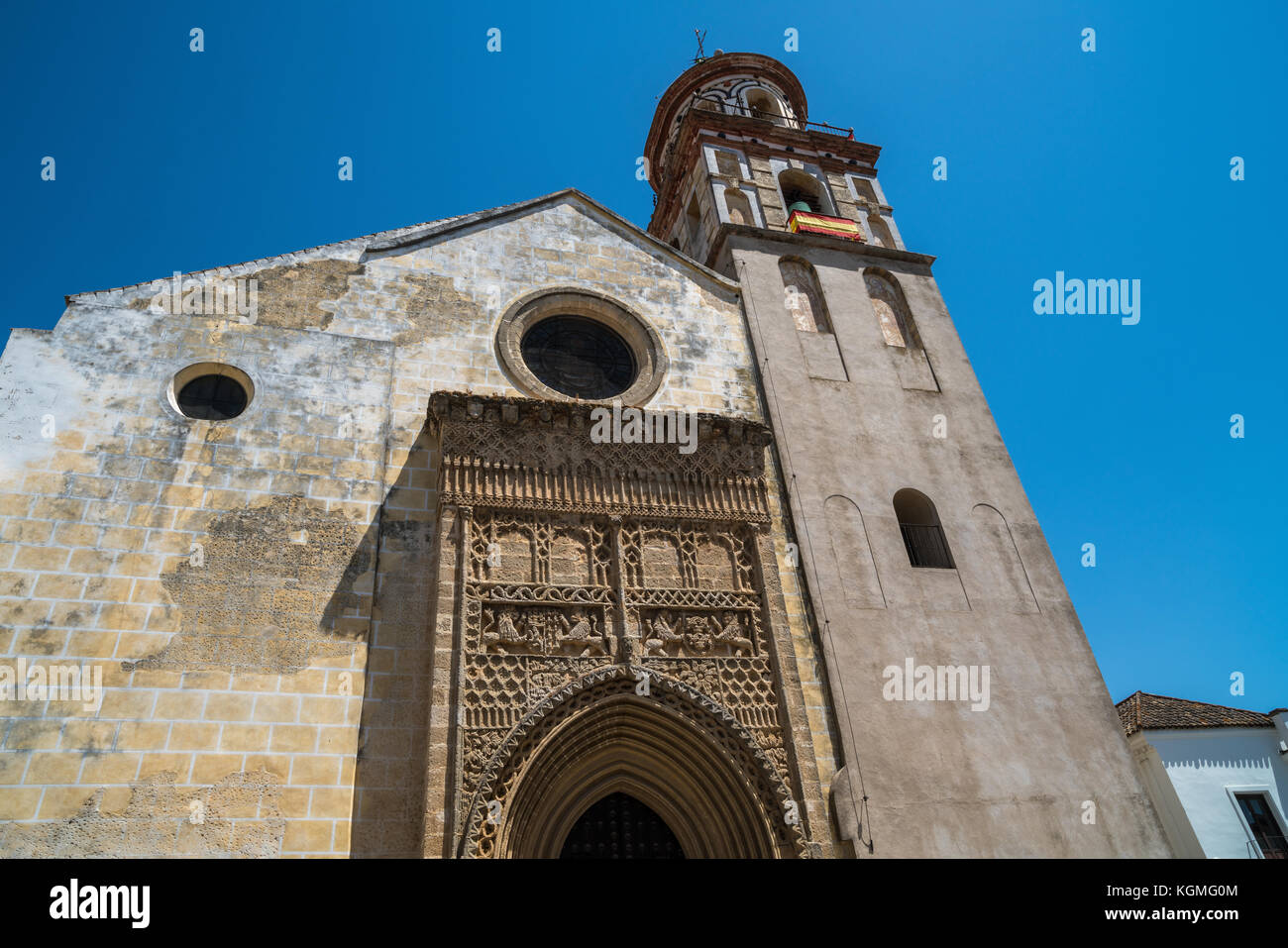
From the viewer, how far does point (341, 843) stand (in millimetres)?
6613

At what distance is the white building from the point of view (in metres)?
15.1

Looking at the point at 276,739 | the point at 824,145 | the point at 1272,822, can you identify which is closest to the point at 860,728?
the point at 276,739

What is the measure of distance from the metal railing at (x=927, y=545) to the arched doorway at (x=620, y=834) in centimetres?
450

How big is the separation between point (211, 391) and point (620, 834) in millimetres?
6249

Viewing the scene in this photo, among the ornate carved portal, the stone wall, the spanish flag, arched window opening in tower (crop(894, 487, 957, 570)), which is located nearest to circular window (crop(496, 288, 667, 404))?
the stone wall

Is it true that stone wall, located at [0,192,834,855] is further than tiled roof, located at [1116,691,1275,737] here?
No

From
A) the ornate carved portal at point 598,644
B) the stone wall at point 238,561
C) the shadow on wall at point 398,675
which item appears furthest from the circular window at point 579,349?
the shadow on wall at point 398,675

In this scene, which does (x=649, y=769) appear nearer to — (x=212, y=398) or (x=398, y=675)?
(x=398, y=675)

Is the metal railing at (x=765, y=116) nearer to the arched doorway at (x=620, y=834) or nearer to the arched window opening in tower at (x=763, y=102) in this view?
the arched window opening in tower at (x=763, y=102)

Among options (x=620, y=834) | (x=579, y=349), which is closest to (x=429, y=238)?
(x=579, y=349)

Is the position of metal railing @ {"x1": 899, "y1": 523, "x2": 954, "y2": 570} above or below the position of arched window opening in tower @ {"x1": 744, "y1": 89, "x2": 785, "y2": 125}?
below

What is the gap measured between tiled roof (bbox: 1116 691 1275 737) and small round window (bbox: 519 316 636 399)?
12606 millimetres

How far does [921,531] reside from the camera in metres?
10.5

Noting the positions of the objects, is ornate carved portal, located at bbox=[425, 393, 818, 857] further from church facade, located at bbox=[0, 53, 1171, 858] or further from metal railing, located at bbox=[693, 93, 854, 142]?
metal railing, located at bbox=[693, 93, 854, 142]
